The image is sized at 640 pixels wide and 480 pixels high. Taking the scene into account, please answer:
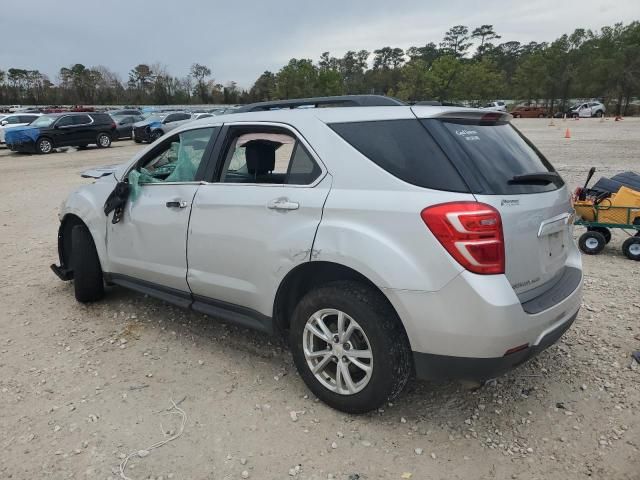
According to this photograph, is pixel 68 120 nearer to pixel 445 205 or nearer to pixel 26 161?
pixel 26 161

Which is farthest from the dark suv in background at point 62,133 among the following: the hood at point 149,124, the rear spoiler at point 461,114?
the rear spoiler at point 461,114

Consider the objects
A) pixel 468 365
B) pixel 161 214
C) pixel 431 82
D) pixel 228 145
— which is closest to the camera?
pixel 468 365

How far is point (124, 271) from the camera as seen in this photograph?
4133mm

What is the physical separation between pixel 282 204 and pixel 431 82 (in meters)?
66.5

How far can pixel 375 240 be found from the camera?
254cm

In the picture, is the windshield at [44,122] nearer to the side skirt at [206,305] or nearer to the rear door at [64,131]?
the rear door at [64,131]

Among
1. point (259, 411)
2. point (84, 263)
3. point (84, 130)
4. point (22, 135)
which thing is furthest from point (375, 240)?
point (84, 130)

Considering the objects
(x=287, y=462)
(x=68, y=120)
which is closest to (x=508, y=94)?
(x=68, y=120)

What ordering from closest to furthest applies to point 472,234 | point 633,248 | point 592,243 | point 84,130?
point 472,234 < point 633,248 < point 592,243 < point 84,130

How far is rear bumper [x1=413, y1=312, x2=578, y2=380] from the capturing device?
8.03 feet

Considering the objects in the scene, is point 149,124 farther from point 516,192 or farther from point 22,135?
point 516,192

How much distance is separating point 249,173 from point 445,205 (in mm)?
1545

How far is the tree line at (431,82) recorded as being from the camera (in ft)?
186

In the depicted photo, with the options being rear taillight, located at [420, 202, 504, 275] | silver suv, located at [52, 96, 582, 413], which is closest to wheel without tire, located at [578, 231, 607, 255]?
silver suv, located at [52, 96, 582, 413]
